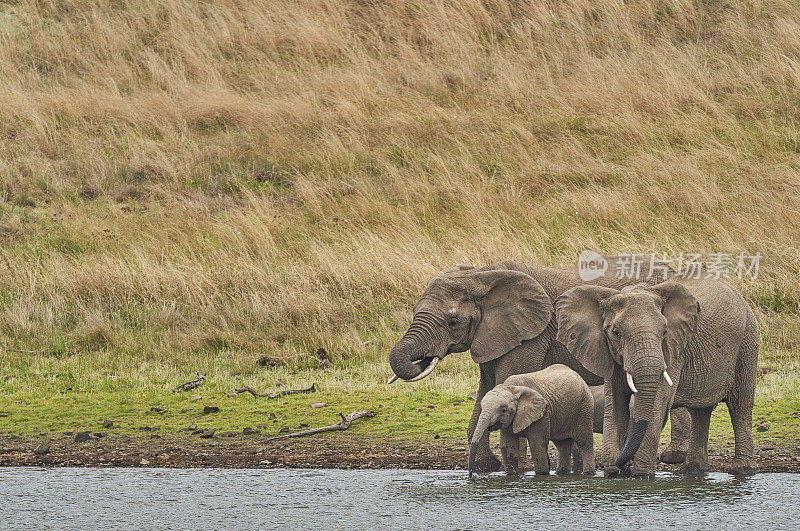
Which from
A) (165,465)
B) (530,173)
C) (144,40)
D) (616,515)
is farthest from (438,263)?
→ (144,40)

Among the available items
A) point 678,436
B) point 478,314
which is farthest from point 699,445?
point 478,314

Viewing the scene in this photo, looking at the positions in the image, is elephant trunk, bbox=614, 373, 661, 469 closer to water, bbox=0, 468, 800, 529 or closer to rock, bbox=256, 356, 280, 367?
water, bbox=0, 468, 800, 529

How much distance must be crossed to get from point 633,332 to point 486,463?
1657 millimetres

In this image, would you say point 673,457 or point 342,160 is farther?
point 342,160

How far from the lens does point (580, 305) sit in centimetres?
889

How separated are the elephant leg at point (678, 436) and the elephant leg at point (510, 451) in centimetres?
132

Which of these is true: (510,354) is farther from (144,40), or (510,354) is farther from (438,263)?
(144,40)

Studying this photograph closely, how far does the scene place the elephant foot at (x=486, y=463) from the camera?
30.0ft

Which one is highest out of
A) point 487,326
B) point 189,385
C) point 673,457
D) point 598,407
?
point 487,326

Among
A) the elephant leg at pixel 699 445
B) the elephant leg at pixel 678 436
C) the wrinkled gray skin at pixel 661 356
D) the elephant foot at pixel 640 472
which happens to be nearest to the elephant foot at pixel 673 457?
the elephant leg at pixel 678 436

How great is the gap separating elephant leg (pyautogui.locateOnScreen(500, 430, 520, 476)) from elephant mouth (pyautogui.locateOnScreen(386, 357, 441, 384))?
0.73 metres

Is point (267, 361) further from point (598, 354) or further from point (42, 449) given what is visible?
point (598, 354)

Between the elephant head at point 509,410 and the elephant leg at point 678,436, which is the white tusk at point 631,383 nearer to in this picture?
the elephant head at point 509,410

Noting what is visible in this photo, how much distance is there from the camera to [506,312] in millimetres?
9469
